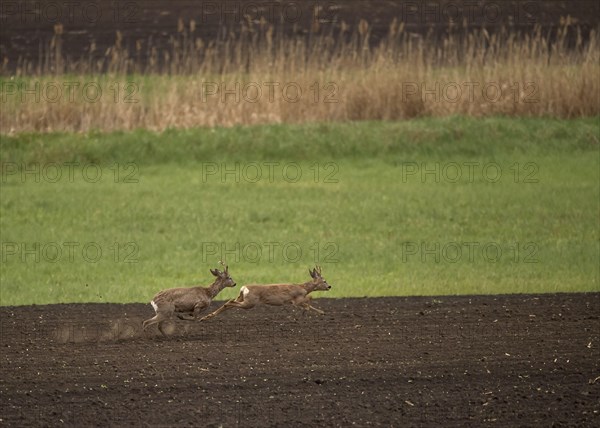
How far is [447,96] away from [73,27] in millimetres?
13365

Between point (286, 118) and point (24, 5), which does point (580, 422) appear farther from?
point (24, 5)

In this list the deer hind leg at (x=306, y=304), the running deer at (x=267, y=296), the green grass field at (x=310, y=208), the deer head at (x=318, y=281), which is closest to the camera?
the running deer at (x=267, y=296)

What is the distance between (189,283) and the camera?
1742cm

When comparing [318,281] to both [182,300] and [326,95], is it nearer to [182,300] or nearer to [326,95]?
[182,300]

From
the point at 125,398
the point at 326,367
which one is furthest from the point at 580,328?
the point at 125,398

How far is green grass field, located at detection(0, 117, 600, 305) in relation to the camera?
17984mm

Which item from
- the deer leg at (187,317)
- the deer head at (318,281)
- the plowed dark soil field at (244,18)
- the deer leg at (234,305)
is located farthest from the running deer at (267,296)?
the plowed dark soil field at (244,18)

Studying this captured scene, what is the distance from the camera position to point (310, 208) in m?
21.4

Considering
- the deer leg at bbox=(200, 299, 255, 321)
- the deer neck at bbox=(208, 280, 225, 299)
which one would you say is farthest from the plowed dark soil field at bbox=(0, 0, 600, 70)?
the deer neck at bbox=(208, 280, 225, 299)

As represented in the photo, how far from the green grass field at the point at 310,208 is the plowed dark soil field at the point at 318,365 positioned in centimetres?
200

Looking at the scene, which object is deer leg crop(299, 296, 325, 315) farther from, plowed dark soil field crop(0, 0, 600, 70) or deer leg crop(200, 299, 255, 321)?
plowed dark soil field crop(0, 0, 600, 70)

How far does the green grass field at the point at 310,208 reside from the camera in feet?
59.0

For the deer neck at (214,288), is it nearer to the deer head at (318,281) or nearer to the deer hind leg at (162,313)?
the deer hind leg at (162,313)

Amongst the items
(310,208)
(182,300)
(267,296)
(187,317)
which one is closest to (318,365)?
(182,300)
